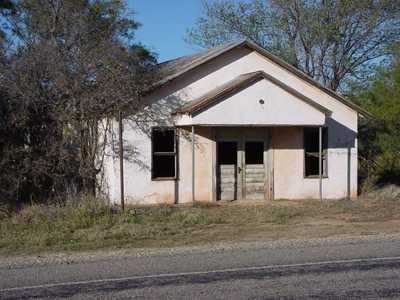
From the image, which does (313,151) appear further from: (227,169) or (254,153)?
(227,169)

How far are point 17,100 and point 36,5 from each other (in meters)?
10.6

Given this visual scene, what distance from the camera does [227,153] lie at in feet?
65.1

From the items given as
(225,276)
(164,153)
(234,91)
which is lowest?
(225,276)

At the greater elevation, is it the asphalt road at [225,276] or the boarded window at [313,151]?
the boarded window at [313,151]

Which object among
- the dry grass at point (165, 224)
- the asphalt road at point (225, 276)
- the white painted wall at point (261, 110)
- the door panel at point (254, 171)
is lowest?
the asphalt road at point (225, 276)

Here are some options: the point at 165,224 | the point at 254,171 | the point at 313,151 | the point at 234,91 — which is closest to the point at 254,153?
the point at 254,171

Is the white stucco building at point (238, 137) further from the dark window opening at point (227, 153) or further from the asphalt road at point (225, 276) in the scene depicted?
the asphalt road at point (225, 276)

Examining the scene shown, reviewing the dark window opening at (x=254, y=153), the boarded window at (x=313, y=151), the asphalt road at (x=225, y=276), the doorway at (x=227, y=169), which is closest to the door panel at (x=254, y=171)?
the dark window opening at (x=254, y=153)

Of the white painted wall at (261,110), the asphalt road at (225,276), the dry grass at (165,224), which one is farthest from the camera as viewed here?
the white painted wall at (261,110)

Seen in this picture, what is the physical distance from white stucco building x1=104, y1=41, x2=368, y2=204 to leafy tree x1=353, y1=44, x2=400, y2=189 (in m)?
1.21

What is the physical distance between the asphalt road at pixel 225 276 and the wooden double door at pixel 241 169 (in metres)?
8.68

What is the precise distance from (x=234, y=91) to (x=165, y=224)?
5.38 meters

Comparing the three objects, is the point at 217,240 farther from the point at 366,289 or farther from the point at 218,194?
the point at 218,194

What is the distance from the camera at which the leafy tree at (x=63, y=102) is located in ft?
52.7
